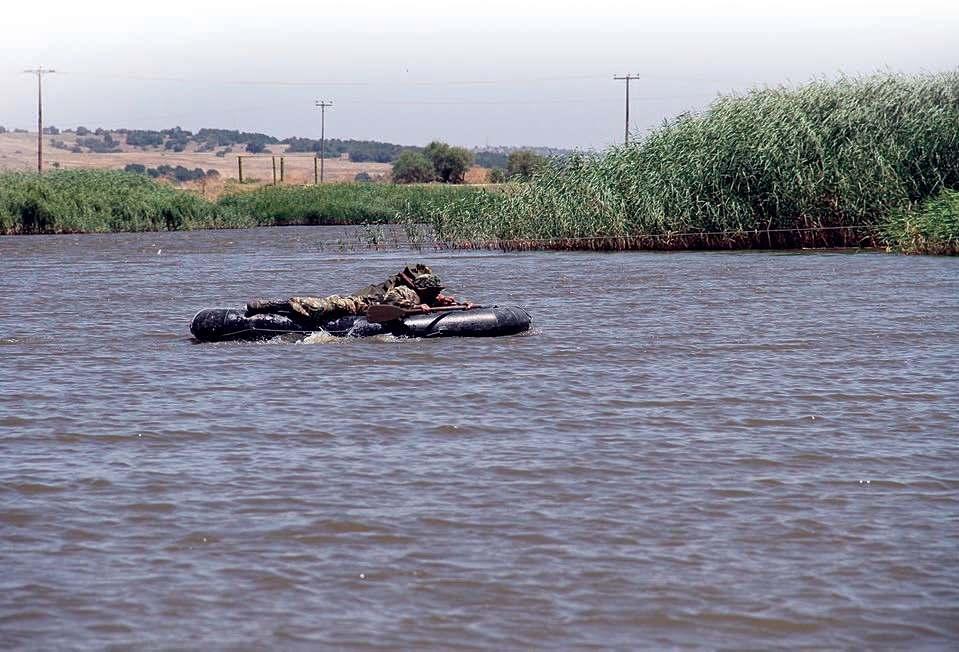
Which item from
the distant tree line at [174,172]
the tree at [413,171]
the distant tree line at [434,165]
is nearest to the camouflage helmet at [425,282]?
the distant tree line at [434,165]

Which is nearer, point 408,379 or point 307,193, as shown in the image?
point 408,379

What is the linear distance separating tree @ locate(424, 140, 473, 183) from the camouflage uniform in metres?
90.8

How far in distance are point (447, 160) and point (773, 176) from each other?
77.9 meters

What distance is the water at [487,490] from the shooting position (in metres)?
6.59

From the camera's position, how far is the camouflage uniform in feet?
56.4

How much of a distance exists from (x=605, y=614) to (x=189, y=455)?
4377mm

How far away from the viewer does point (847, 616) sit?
21.5ft

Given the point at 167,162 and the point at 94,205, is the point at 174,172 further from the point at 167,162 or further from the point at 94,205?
the point at 94,205

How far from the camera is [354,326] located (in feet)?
56.9

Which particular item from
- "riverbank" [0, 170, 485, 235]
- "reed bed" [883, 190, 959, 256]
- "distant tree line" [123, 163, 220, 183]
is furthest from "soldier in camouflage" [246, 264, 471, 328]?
"distant tree line" [123, 163, 220, 183]

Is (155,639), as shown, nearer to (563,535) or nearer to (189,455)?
(563,535)

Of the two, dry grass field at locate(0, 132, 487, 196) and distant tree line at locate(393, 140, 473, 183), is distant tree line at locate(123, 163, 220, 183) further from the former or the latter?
distant tree line at locate(393, 140, 473, 183)

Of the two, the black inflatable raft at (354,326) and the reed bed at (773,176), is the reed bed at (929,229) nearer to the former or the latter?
the reed bed at (773,176)

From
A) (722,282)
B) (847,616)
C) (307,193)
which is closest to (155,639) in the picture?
(847,616)
